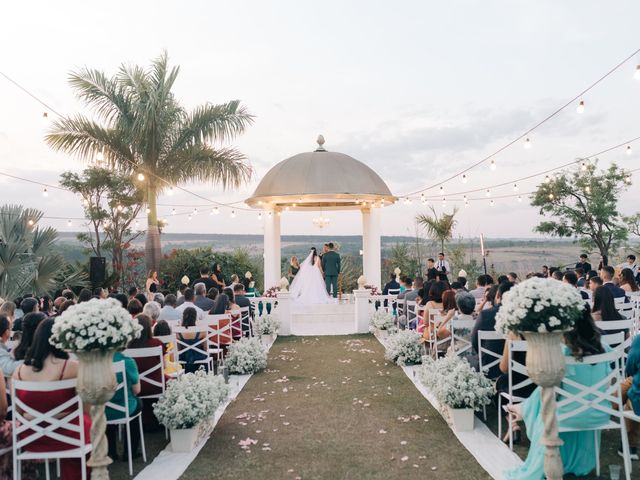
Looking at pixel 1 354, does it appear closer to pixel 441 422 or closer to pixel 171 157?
pixel 441 422

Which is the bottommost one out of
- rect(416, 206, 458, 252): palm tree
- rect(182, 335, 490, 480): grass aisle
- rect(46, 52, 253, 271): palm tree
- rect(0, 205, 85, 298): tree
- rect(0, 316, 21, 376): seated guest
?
rect(182, 335, 490, 480): grass aisle

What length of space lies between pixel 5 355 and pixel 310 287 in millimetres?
12310

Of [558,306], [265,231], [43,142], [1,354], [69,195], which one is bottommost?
[1,354]

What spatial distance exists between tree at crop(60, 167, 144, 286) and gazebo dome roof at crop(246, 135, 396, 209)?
465 centimetres

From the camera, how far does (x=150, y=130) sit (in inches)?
603

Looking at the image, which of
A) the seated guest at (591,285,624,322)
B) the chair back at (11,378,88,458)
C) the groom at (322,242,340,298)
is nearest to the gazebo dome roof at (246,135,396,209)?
the groom at (322,242,340,298)

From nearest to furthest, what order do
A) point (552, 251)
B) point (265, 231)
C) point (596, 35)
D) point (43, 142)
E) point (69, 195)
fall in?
point (596, 35) → point (43, 142) → point (265, 231) → point (69, 195) → point (552, 251)

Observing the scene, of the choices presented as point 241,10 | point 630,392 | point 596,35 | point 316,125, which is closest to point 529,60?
point 596,35

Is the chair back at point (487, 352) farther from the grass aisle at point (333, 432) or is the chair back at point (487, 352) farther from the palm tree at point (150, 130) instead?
the palm tree at point (150, 130)

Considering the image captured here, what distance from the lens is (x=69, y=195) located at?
17859 millimetres

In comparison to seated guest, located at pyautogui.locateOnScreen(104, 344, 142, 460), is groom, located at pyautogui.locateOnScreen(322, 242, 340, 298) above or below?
above

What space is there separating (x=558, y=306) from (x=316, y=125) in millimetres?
17198

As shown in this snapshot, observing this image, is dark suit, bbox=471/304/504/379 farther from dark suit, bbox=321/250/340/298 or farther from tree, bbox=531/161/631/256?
tree, bbox=531/161/631/256

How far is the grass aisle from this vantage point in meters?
4.72
